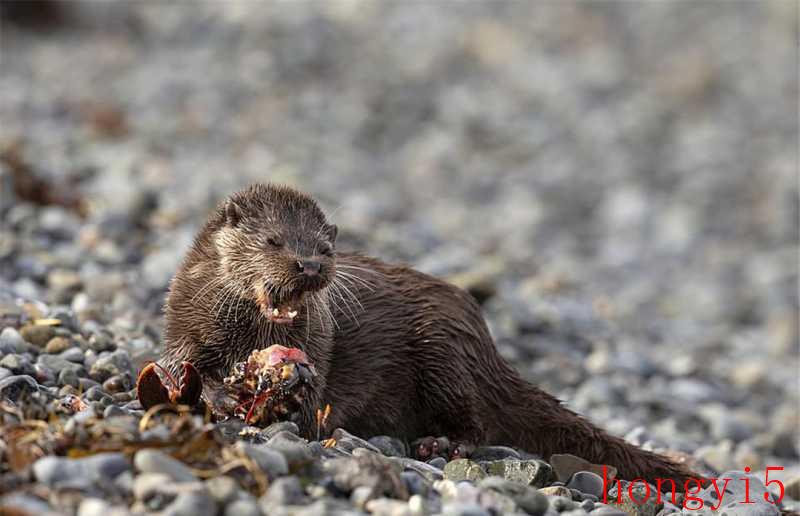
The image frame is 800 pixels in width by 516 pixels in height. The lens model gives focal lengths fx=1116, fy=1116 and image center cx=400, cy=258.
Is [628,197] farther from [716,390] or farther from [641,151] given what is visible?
[716,390]

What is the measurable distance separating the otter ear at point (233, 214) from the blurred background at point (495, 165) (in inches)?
23.6

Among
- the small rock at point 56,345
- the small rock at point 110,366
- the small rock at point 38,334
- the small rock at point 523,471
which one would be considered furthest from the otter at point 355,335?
the small rock at point 38,334

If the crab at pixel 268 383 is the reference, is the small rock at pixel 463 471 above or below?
below

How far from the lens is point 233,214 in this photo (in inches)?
172

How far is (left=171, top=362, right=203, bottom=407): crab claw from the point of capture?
390 centimetres

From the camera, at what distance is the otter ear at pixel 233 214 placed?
434cm

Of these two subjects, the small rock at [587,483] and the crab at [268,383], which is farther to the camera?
the small rock at [587,483]

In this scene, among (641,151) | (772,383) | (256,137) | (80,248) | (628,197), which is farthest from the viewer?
(641,151)

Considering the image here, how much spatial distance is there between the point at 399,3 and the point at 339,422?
49.3 feet

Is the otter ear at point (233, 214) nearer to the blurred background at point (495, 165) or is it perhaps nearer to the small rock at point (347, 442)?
the blurred background at point (495, 165)

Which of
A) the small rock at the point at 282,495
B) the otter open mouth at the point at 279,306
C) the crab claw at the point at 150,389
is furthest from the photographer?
the otter open mouth at the point at 279,306

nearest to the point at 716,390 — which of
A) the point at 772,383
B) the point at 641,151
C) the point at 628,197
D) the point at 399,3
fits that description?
the point at 772,383

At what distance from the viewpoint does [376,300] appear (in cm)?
478

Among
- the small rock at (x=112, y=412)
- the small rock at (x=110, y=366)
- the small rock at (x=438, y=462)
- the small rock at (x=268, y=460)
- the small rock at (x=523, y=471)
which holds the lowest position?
the small rock at (x=268, y=460)
